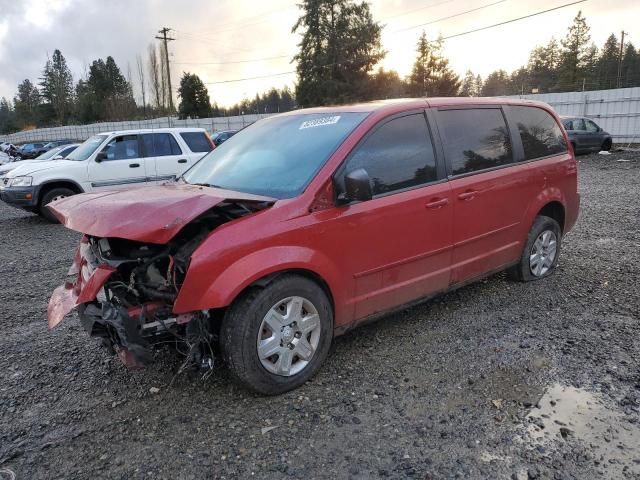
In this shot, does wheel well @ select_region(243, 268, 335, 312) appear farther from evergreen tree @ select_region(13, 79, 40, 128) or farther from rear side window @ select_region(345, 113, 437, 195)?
evergreen tree @ select_region(13, 79, 40, 128)

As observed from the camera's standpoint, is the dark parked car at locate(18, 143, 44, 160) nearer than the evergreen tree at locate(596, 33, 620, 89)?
Yes

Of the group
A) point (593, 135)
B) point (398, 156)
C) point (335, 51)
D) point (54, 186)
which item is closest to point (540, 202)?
point (398, 156)

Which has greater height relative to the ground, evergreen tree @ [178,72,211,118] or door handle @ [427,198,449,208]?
evergreen tree @ [178,72,211,118]

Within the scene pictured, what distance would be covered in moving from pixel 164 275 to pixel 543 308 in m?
3.38

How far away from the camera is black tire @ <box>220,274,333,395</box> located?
3012 millimetres

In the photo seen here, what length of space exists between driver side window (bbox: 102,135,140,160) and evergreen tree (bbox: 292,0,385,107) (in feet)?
109

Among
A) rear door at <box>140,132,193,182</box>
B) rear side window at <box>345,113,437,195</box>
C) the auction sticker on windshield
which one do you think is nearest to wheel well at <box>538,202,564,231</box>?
rear side window at <box>345,113,437,195</box>

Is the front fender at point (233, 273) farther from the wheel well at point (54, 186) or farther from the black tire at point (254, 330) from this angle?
the wheel well at point (54, 186)

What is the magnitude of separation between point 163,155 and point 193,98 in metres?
44.0

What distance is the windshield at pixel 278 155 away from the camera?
351cm

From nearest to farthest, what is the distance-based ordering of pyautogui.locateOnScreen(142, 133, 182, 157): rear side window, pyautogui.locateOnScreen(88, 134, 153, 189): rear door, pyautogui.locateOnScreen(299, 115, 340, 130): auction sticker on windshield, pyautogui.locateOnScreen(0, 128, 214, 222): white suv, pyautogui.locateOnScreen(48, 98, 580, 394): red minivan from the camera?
pyautogui.locateOnScreen(48, 98, 580, 394): red minivan → pyautogui.locateOnScreen(299, 115, 340, 130): auction sticker on windshield → pyautogui.locateOnScreen(0, 128, 214, 222): white suv → pyautogui.locateOnScreen(88, 134, 153, 189): rear door → pyautogui.locateOnScreen(142, 133, 182, 157): rear side window

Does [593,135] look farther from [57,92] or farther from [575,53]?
[57,92]

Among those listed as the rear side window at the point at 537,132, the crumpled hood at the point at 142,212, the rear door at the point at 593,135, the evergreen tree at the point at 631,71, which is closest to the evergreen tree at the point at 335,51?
the evergreen tree at the point at 631,71

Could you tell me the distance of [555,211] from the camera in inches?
211
